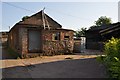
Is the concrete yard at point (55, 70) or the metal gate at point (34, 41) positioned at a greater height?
the metal gate at point (34, 41)

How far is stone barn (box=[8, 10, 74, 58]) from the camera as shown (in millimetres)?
21578

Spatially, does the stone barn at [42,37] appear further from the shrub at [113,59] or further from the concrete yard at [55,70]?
the shrub at [113,59]

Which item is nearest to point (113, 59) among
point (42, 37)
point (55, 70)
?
point (55, 70)

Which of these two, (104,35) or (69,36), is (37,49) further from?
(104,35)

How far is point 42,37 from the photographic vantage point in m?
22.5

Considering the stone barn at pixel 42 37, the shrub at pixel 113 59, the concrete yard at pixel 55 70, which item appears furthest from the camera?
the stone barn at pixel 42 37

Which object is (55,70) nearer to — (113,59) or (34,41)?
(113,59)

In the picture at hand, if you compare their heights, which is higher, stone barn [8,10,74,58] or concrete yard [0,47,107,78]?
stone barn [8,10,74,58]

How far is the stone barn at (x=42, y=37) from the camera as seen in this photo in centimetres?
2158

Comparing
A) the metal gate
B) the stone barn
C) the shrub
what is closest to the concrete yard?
the shrub

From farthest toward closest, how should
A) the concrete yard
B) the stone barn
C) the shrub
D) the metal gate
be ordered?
the metal gate
the stone barn
the concrete yard
the shrub

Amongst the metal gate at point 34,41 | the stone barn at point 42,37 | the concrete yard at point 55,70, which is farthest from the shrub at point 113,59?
the metal gate at point 34,41

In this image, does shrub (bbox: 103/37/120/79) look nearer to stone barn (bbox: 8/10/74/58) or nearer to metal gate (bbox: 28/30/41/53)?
stone barn (bbox: 8/10/74/58)

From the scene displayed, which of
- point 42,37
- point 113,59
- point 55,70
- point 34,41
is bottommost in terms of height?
point 55,70
